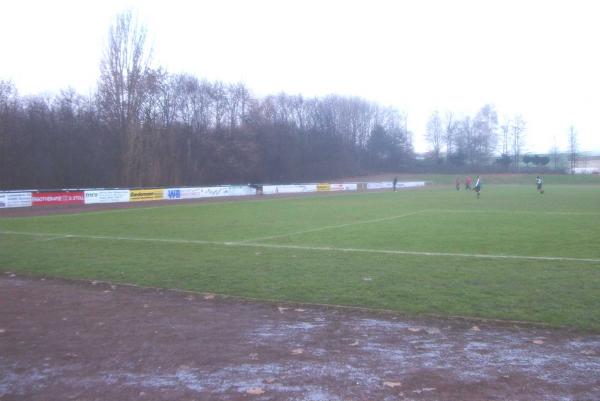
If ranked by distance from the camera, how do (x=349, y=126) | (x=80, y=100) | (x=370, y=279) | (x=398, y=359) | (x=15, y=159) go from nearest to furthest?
(x=398, y=359), (x=370, y=279), (x=15, y=159), (x=80, y=100), (x=349, y=126)

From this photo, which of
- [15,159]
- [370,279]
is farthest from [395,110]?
[370,279]

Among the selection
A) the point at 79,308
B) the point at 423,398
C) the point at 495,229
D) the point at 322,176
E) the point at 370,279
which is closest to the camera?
the point at 423,398

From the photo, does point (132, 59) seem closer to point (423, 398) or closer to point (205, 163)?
point (205, 163)

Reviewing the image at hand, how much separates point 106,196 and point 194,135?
31.7 m

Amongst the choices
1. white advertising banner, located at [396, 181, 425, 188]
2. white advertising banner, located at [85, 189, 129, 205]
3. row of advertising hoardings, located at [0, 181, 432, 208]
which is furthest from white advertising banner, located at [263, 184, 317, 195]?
white advertising banner, located at [396, 181, 425, 188]

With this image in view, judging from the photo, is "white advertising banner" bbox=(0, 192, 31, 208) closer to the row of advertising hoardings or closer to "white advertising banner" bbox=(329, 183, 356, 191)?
the row of advertising hoardings

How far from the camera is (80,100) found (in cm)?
5662

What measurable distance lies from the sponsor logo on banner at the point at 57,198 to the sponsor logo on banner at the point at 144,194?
4.26 meters

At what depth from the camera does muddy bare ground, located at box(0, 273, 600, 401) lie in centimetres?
499

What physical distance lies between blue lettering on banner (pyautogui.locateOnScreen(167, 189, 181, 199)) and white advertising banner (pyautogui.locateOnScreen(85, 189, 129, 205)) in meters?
4.80

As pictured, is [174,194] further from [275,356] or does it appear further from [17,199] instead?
[275,356]

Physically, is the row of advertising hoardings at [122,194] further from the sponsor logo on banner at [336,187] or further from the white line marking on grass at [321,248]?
the white line marking on grass at [321,248]

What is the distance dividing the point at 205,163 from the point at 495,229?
52366 millimetres

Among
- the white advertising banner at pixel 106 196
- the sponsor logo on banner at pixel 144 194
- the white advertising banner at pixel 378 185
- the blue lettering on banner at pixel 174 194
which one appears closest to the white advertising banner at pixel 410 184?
the white advertising banner at pixel 378 185
